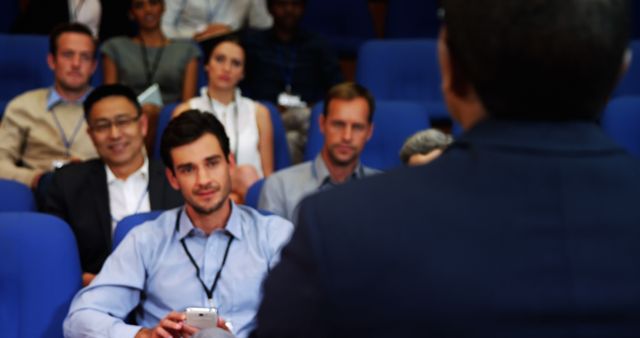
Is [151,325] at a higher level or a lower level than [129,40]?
lower

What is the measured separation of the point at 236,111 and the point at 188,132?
1080 mm

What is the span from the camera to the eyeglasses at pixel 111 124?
268 cm

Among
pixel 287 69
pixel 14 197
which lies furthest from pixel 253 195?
pixel 287 69

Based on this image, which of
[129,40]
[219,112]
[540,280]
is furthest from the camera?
[129,40]

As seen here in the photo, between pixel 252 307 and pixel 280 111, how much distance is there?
1686mm

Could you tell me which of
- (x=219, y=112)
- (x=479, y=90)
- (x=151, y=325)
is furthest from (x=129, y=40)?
(x=479, y=90)

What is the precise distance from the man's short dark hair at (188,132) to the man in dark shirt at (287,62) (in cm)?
141

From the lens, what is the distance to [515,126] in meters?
0.60

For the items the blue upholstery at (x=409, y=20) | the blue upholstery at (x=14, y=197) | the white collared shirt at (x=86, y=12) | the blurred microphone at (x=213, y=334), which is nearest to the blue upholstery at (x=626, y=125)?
the blue upholstery at (x=409, y=20)

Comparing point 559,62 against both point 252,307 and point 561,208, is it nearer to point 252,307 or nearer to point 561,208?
point 561,208

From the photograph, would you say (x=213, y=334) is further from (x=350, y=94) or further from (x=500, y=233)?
(x=350, y=94)

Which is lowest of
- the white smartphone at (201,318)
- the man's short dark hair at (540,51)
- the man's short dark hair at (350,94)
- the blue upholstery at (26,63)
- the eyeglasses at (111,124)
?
the white smartphone at (201,318)

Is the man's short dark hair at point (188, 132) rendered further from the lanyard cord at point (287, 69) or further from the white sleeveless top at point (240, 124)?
the lanyard cord at point (287, 69)

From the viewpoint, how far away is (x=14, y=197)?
2.28m
